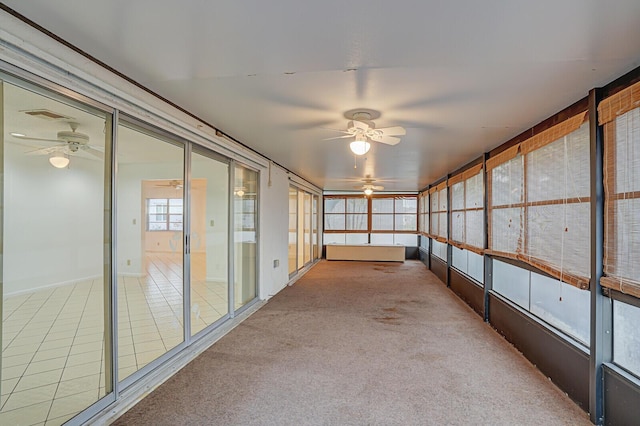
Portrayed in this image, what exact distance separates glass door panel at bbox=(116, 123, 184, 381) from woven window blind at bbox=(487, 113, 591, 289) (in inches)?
131

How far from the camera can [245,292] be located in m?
5.16

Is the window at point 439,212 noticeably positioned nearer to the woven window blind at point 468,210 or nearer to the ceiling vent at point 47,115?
the woven window blind at point 468,210

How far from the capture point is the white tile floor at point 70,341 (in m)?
1.88

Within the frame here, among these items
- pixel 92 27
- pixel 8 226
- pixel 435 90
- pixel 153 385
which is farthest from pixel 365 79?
pixel 153 385

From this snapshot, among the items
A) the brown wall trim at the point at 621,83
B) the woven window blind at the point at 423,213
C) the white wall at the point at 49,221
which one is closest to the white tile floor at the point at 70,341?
the white wall at the point at 49,221

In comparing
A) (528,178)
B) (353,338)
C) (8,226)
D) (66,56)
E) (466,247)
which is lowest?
(353,338)

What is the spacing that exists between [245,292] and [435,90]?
3.85 metres

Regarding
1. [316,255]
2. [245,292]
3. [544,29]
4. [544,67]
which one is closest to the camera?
[544,29]

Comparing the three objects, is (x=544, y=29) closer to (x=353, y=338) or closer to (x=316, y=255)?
(x=353, y=338)

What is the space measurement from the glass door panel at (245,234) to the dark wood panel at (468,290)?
3.26m

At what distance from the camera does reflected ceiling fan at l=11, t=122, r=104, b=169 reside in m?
2.06

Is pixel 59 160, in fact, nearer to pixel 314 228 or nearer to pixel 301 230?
pixel 301 230

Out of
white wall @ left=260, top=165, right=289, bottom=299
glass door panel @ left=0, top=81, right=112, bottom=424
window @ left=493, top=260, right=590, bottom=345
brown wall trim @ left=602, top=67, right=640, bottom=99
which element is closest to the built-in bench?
white wall @ left=260, top=165, right=289, bottom=299

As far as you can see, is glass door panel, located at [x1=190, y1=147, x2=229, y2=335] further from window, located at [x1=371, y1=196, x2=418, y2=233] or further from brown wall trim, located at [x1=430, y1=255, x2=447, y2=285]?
window, located at [x1=371, y1=196, x2=418, y2=233]
